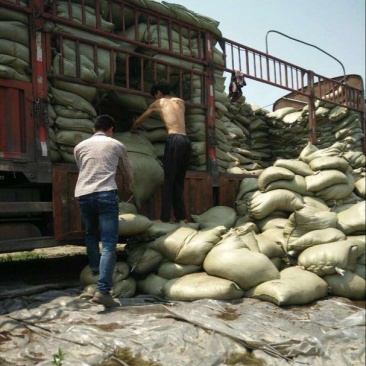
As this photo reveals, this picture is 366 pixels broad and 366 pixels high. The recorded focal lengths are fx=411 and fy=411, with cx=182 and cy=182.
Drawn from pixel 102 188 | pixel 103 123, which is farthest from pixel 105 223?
pixel 103 123

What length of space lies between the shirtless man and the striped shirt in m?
0.87

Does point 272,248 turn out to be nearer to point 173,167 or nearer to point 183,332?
point 173,167

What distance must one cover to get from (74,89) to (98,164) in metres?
1.05

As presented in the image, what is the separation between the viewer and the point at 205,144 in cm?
462

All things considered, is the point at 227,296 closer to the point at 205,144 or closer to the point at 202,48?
the point at 205,144

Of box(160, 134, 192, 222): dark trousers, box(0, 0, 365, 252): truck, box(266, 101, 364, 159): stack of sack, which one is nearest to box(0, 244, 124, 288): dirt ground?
box(0, 0, 365, 252): truck

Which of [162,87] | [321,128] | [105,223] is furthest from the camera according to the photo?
[321,128]

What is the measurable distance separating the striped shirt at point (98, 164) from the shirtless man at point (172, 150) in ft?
2.87

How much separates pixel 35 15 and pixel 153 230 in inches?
80.0

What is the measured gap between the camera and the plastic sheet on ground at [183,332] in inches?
75.7

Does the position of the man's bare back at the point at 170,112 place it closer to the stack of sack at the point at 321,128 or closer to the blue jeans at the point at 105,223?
the blue jeans at the point at 105,223

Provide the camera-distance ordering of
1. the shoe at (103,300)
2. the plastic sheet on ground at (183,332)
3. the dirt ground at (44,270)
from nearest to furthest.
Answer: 1. the plastic sheet on ground at (183,332)
2. the shoe at (103,300)
3. the dirt ground at (44,270)

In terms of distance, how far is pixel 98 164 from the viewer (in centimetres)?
292

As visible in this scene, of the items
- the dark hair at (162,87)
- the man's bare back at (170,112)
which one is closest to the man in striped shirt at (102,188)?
the man's bare back at (170,112)
